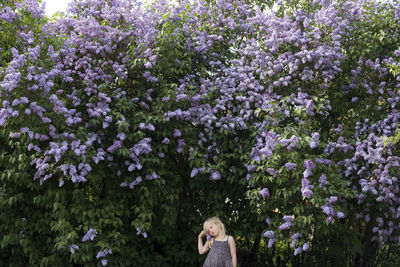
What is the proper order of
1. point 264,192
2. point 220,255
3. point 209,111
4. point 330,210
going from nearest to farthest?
point 220,255, point 330,210, point 264,192, point 209,111

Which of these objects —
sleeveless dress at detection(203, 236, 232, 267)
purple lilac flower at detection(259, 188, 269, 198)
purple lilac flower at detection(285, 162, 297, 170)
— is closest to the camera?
sleeveless dress at detection(203, 236, 232, 267)

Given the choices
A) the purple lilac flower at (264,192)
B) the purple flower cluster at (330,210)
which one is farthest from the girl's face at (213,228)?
the purple flower cluster at (330,210)

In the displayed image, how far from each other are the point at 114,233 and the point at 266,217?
6.16 feet

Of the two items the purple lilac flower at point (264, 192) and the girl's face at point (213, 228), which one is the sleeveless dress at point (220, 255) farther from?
the purple lilac flower at point (264, 192)

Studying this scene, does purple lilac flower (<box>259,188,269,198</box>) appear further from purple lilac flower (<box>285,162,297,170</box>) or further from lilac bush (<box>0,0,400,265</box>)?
purple lilac flower (<box>285,162,297,170</box>)

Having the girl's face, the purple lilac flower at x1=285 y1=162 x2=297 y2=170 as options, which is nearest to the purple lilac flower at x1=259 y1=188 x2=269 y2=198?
the purple lilac flower at x1=285 y1=162 x2=297 y2=170

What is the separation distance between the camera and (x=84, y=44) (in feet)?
20.7

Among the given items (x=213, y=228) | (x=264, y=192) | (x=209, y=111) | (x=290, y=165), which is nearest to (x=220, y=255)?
(x=213, y=228)

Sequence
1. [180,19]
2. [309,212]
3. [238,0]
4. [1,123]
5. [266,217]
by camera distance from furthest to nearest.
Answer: [238,0] → [180,19] → [266,217] → [309,212] → [1,123]

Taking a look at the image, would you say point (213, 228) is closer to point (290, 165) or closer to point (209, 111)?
point (290, 165)

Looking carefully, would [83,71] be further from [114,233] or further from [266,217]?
[266,217]

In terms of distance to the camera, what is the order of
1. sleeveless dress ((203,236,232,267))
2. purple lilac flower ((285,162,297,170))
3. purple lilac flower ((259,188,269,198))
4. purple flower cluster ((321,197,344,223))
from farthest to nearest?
purple lilac flower ((259,188,269,198)) → purple lilac flower ((285,162,297,170)) → purple flower cluster ((321,197,344,223)) → sleeveless dress ((203,236,232,267))

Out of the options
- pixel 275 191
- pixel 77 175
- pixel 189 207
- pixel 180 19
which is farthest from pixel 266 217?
pixel 180 19

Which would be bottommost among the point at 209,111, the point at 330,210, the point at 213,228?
the point at 213,228
